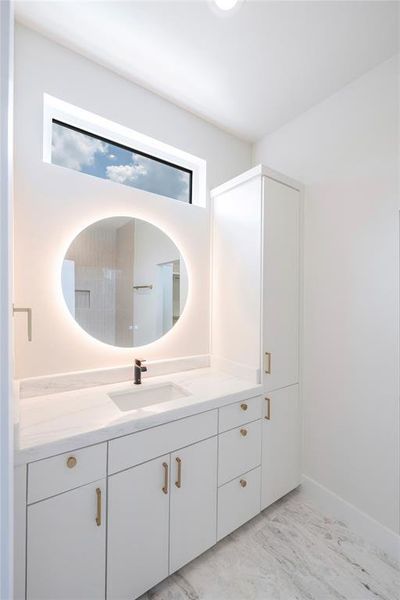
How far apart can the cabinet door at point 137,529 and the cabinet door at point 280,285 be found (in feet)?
2.83

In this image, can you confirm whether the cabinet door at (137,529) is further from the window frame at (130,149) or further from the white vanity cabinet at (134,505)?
the window frame at (130,149)

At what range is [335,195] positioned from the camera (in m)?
1.83

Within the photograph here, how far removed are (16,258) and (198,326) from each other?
126 cm

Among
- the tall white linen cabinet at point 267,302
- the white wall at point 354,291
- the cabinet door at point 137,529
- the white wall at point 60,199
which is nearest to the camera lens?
the cabinet door at point 137,529

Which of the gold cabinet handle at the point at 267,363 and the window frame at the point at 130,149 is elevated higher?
the window frame at the point at 130,149

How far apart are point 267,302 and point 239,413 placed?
71 cm

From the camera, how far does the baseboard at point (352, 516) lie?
1.52 metres

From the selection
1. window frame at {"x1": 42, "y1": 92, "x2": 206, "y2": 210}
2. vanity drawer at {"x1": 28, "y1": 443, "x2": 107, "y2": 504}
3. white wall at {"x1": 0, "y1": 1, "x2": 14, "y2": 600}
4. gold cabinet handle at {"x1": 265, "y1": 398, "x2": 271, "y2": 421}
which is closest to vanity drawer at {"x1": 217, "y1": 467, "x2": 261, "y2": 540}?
gold cabinet handle at {"x1": 265, "y1": 398, "x2": 271, "y2": 421}

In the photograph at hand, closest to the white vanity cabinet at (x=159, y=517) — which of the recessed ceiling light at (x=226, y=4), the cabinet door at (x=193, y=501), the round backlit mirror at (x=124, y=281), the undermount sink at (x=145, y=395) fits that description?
the cabinet door at (x=193, y=501)

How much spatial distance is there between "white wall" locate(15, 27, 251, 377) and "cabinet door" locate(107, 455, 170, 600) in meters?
0.71

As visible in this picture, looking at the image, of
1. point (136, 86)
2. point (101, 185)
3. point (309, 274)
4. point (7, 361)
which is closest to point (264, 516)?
point (309, 274)

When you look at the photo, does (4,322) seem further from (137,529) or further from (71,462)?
(137,529)

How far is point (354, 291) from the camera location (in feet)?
5.65

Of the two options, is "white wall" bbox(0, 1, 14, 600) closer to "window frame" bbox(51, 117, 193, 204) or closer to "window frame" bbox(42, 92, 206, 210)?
"window frame" bbox(42, 92, 206, 210)
